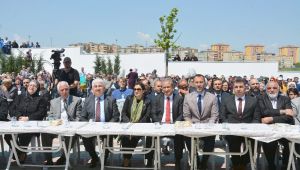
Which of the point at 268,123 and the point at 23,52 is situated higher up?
the point at 23,52

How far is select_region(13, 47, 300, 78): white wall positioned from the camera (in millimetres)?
30359

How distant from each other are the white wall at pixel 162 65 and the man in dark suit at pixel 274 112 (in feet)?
78.4

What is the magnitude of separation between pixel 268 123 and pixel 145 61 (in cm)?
2489

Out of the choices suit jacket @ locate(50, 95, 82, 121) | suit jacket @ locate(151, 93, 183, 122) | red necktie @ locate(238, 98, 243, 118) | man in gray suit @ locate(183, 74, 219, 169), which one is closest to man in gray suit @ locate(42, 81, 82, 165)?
suit jacket @ locate(50, 95, 82, 121)

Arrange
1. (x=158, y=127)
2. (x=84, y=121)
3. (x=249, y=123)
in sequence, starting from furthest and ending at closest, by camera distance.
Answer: (x=84, y=121) < (x=249, y=123) < (x=158, y=127)

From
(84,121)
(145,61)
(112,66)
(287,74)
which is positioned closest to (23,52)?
A: (112,66)

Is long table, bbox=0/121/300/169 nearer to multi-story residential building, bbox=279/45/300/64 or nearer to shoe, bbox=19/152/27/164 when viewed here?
shoe, bbox=19/152/27/164

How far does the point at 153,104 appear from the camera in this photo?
6547mm

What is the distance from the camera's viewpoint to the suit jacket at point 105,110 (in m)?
6.49

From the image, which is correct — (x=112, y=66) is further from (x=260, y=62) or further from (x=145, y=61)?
(x=260, y=62)

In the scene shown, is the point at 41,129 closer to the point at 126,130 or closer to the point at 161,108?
the point at 126,130

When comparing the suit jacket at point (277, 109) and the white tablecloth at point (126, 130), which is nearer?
the white tablecloth at point (126, 130)

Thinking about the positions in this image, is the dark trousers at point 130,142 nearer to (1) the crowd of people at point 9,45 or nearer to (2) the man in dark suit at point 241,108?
(2) the man in dark suit at point 241,108

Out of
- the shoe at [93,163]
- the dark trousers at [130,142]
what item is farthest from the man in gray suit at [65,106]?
the dark trousers at [130,142]
